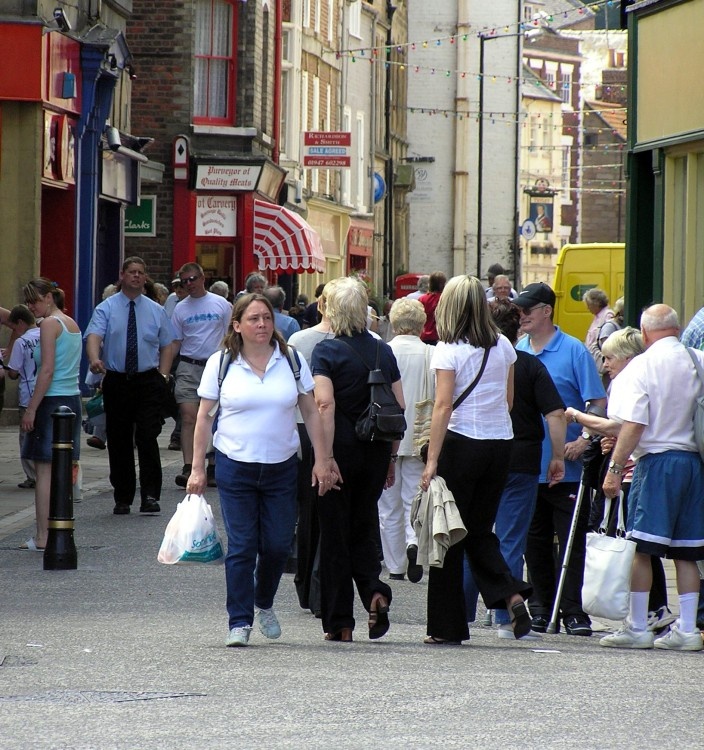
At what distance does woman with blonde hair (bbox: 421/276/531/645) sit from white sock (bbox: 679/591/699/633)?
803mm

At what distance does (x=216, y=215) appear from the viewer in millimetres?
33906

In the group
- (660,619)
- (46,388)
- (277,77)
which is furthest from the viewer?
(277,77)

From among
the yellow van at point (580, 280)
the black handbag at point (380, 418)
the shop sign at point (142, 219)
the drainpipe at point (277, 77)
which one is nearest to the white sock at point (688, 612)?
the black handbag at point (380, 418)

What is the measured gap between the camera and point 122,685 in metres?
7.34

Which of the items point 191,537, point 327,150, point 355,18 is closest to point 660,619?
point 191,537

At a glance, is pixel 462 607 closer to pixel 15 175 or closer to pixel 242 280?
pixel 15 175

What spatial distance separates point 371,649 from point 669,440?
181 centimetres

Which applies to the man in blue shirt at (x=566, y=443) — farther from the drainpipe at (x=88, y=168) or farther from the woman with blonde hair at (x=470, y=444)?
the drainpipe at (x=88, y=168)

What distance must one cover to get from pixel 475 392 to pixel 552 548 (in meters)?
1.74

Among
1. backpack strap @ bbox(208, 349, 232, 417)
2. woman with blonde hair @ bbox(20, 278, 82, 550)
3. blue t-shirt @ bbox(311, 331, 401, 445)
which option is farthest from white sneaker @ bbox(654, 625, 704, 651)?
woman with blonde hair @ bbox(20, 278, 82, 550)

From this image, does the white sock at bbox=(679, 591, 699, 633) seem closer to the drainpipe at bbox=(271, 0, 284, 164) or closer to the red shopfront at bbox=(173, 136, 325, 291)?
the red shopfront at bbox=(173, 136, 325, 291)

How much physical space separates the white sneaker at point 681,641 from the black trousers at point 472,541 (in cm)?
75

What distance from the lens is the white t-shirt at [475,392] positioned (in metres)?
8.67

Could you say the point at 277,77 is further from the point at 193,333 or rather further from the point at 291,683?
the point at 291,683
